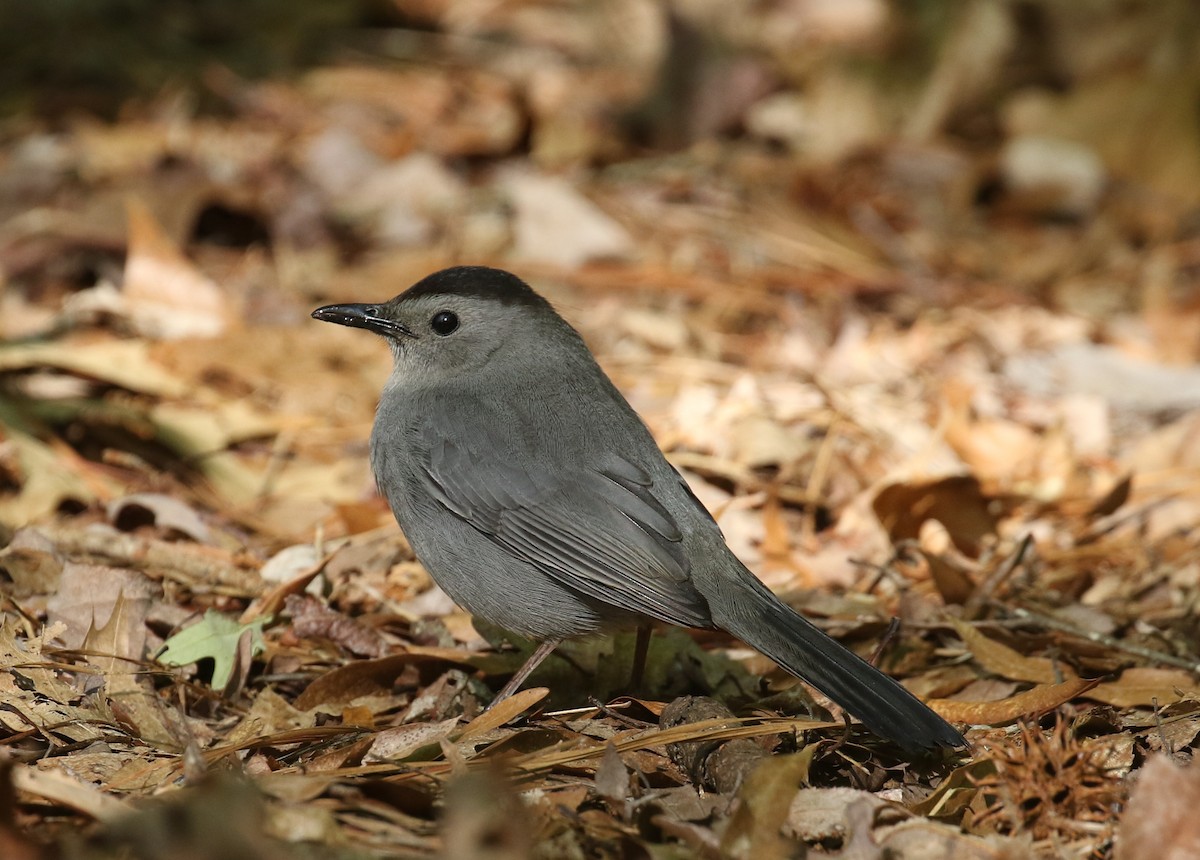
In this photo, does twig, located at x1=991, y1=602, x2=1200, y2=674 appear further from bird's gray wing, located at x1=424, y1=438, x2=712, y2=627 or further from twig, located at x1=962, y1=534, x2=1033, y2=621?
bird's gray wing, located at x1=424, y1=438, x2=712, y2=627

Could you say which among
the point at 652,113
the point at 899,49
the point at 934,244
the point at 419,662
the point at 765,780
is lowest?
the point at 419,662

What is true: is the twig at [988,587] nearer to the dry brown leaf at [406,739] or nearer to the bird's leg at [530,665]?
the bird's leg at [530,665]

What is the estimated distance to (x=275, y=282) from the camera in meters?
7.02

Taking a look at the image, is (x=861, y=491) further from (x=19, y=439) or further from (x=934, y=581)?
A: (x=19, y=439)

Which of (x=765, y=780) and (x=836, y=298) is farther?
(x=836, y=298)

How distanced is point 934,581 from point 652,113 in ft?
17.3

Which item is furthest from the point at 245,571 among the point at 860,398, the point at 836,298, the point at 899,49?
the point at 899,49

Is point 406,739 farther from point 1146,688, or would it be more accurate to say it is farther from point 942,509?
point 942,509

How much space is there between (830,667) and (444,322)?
2014 mm

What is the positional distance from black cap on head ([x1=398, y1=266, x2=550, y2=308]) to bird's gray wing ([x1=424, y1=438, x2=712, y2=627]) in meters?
0.68

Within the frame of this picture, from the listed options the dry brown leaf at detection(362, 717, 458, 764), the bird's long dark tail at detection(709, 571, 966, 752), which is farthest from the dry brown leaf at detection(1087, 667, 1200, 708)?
the dry brown leaf at detection(362, 717, 458, 764)

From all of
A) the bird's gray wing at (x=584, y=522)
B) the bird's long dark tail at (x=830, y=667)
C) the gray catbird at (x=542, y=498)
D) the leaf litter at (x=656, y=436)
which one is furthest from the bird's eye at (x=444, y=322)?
the bird's long dark tail at (x=830, y=667)

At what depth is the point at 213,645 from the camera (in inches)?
150

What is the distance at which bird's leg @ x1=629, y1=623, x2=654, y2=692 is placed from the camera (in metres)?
4.05
